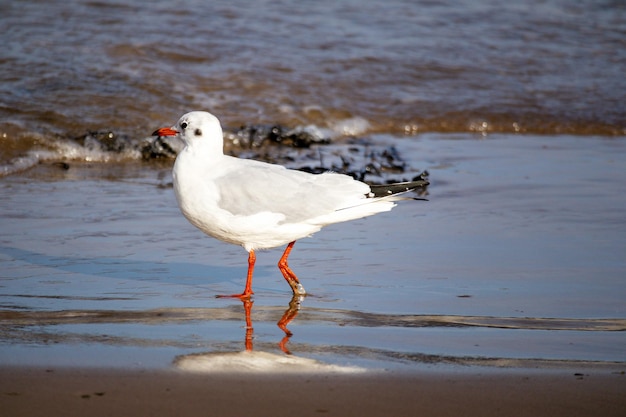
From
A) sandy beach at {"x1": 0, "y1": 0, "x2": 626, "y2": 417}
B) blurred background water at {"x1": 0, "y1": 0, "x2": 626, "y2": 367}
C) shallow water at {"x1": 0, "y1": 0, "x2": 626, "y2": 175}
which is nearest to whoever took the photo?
sandy beach at {"x1": 0, "y1": 0, "x2": 626, "y2": 417}

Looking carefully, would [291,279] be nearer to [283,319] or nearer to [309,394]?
[283,319]

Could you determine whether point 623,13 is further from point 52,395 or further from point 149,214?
point 52,395

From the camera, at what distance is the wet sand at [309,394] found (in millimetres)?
3408

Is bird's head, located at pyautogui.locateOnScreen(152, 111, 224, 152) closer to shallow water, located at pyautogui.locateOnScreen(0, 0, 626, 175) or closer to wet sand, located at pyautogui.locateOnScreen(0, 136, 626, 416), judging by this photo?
wet sand, located at pyautogui.locateOnScreen(0, 136, 626, 416)

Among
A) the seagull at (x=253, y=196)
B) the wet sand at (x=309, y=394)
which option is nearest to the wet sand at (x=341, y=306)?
the wet sand at (x=309, y=394)

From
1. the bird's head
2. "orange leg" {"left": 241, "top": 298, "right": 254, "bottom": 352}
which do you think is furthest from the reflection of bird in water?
the bird's head

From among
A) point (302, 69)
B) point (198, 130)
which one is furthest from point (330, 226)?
point (302, 69)

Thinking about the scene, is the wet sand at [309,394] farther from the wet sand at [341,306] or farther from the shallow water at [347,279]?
the shallow water at [347,279]

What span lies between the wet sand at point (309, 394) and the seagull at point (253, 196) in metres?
1.37

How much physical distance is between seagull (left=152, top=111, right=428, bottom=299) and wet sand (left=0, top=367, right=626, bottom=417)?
137 centimetres

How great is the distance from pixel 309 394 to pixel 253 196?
1756 mm

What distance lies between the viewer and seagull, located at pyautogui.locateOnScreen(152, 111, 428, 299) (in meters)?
5.05

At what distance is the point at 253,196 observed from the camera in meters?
5.11

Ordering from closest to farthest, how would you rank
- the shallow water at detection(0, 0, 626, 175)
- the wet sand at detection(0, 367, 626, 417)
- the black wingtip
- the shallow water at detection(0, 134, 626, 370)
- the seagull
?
1. the wet sand at detection(0, 367, 626, 417)
2. the shallow water at detection(0, 134, 626, 370)
3. the seagull
4. the black wingtip
5. the shallow water at detection(0, 0, 626, 175)
